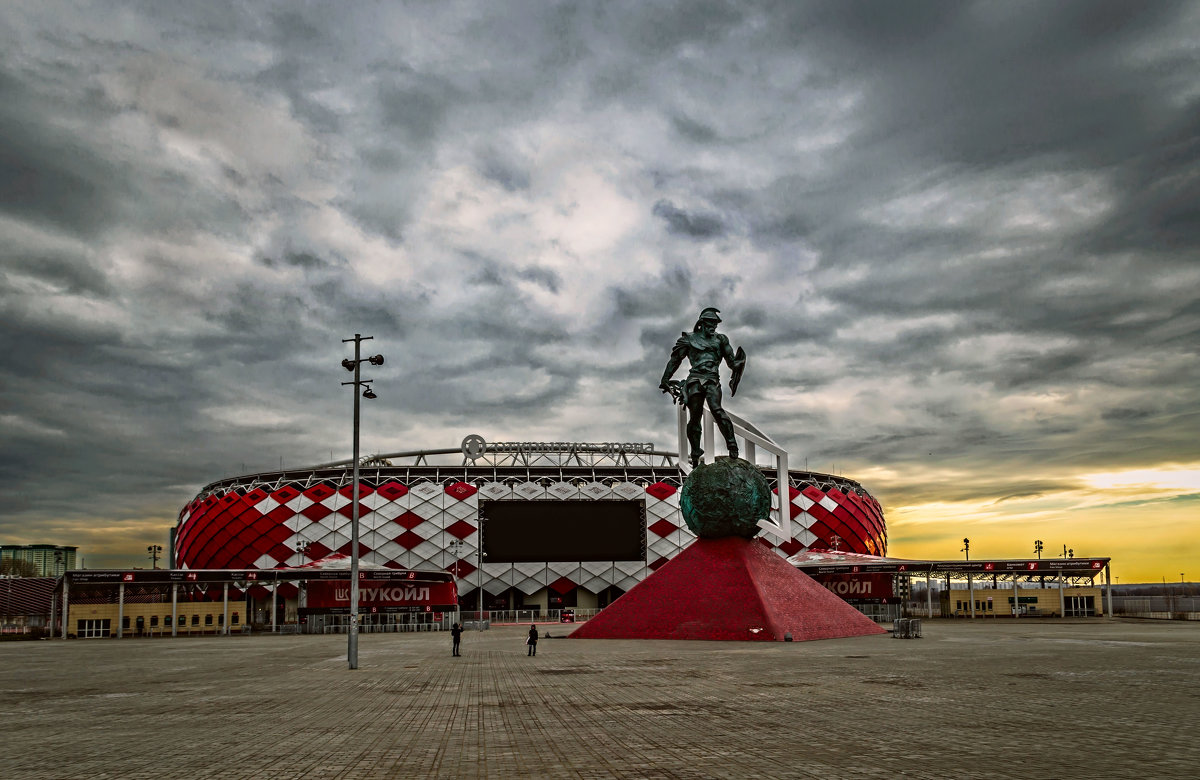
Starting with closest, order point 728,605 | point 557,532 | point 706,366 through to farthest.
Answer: point 728,605 → point 706,366 → point 557,532

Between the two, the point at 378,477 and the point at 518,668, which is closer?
the point at 518,668

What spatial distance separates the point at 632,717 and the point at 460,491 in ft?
223

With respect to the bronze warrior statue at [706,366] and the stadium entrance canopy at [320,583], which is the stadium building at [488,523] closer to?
the stadium entrance canopy at [320,583]

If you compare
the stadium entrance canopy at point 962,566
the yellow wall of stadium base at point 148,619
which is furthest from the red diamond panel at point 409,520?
the stadium entrance canopy at point 962,566

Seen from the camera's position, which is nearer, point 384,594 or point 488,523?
point 384,594

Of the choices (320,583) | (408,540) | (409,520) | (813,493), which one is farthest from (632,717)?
(813,493)

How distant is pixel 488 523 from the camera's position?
72.1 metres

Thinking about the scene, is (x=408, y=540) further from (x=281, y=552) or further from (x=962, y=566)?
(x=962, y=566)

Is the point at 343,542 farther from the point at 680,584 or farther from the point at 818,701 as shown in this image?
the point at 818,701

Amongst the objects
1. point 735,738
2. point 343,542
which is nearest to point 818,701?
point 735,738

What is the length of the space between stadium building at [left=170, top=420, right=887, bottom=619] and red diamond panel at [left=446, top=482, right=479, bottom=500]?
A: 127 mm

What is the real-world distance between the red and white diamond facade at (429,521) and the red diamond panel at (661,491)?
0.32 feet

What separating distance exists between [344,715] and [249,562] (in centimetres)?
7115

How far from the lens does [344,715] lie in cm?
1491
